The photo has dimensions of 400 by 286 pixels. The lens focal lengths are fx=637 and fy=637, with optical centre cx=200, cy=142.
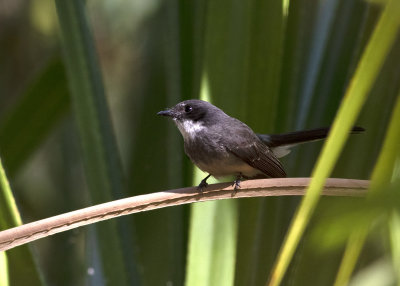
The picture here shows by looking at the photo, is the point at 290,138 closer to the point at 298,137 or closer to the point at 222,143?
the point at 298,137

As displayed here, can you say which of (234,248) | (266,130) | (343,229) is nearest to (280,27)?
(266,130)

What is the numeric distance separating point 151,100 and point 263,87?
733 millimetres

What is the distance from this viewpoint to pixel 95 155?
165 centimetres

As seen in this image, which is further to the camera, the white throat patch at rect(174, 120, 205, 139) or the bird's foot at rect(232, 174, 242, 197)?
the white throat patch at rect(174, 120, 205, 139)

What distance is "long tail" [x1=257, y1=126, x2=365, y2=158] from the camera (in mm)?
1947

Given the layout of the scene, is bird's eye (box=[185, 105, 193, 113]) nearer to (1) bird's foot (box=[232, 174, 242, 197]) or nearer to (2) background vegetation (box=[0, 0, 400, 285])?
(2) background vegetation (box=[0, 0, 400, 285])

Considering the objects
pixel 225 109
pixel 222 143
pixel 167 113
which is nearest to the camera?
pixel 225 109

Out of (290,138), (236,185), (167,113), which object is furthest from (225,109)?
(290,138)

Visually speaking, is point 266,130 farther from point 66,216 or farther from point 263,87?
point 66,216

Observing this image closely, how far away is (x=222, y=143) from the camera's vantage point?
2223 millimetres

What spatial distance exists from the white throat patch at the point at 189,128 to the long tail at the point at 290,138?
0.22m

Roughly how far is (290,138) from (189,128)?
359 millimetres

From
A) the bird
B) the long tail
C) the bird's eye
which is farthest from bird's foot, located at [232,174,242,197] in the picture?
the bird's eye

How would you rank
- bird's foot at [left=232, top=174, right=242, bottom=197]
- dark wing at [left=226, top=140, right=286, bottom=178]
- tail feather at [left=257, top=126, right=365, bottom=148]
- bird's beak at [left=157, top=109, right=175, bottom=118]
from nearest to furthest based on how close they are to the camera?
bird's foot at [left=232, top=174, right=242, bottom=197], tail feather at [left=257, top=126, right=365, bottom=148], bird's beak at [left=157, top=109, right=175, bottom=118], dark wing at [left=226, top=140, right=286, bottom=178]
